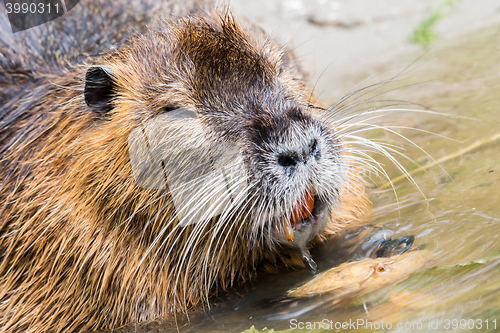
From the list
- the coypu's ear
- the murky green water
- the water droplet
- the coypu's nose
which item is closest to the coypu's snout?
the coypu's nose

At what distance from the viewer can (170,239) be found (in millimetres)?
2174

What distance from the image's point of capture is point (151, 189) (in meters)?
2.09

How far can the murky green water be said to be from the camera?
148 centimetres

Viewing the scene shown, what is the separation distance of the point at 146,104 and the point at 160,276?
71 centimetres

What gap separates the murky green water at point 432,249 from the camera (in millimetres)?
1477

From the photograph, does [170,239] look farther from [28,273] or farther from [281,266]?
[28,273]

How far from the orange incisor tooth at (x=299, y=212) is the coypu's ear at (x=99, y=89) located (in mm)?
918

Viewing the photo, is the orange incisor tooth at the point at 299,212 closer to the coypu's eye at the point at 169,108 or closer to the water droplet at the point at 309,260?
the water droplet at the point at 309,260

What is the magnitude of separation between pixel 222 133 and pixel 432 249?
2.86 feet

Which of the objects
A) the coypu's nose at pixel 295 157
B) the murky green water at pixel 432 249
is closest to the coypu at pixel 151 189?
the coypu's nose at pixel 295 157

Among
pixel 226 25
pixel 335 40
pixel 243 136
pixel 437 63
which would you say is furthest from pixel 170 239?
pixel 335 40

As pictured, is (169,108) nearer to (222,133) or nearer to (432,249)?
(222,133)

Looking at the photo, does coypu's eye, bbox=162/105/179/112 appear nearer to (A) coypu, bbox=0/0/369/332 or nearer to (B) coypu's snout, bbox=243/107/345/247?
(A) coypu, bbox=0/0/369/332

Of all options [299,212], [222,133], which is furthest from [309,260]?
[222,133]
